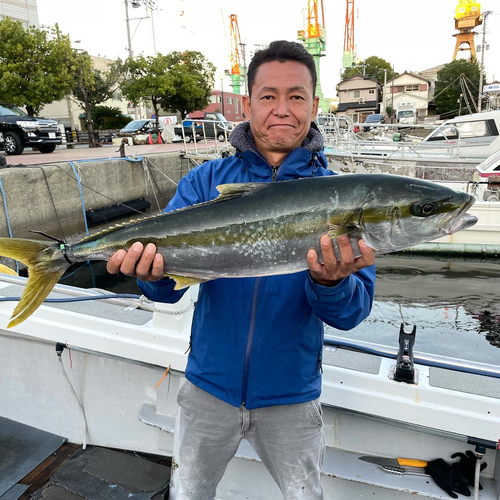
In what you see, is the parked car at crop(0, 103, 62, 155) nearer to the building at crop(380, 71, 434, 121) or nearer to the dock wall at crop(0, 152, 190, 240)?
the dock wall at crop(0, 152, 190, 240)

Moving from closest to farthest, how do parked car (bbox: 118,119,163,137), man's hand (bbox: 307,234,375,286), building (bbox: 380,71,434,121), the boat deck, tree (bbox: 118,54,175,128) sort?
man's hand (bbox: 307,234,375,286), the boat deck, parked car (bbox: 118,119,163,137), tree (bbox: 118,54,175,128), building (bbox: 380,71,434,121)

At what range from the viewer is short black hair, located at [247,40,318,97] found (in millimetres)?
2203

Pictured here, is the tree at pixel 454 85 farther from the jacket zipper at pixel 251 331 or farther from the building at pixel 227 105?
the jacket zipper at pixel 251 331

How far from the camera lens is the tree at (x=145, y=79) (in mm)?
35906

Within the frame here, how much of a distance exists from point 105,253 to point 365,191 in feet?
4.48

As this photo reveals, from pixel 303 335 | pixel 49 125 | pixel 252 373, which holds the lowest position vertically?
pixel 252 373

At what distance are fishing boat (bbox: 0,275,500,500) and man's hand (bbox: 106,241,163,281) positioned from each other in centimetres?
101

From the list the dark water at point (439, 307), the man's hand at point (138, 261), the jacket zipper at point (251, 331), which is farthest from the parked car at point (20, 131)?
the jacket zipper at point (251, 331)

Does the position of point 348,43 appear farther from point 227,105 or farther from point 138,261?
point 138,261

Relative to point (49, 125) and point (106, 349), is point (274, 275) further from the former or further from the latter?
point (49, 125)

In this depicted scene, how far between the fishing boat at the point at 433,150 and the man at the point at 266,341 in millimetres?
11158

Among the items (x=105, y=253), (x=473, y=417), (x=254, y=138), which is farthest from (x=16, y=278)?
(x=473, y=417)

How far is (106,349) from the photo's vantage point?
10.5 feet

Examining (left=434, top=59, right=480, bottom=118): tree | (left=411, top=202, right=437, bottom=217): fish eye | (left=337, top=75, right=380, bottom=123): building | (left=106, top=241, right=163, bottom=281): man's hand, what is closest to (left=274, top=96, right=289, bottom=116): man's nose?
(left=411, top=202, right=437, bottom=217): fish eye
